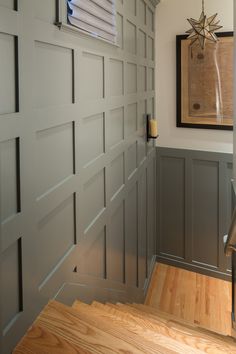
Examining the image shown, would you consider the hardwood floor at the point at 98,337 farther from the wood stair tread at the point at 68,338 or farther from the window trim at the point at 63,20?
the window trim at the point at 63,20

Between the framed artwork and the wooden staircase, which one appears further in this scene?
the framed artwork

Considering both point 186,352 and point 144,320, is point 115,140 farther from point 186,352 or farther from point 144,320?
point 186,352

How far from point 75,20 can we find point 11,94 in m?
0.64

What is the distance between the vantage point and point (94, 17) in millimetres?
1892

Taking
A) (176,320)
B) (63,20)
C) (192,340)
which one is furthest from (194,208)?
(63,20)

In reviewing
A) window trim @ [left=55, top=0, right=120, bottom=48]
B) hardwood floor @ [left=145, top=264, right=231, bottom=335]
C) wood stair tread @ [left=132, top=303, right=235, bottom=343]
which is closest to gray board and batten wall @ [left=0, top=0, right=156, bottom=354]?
window trim @ [left=55, top=0, right=120, bottom=48]

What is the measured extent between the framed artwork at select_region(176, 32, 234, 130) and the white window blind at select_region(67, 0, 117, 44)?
150cm

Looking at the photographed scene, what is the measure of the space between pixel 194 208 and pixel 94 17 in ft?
8.13

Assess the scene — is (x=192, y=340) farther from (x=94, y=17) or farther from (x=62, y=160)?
(x=94, y=17)

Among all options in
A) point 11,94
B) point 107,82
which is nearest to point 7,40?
point 11,94

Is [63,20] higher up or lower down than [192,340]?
higher up

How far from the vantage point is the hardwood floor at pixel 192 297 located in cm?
318

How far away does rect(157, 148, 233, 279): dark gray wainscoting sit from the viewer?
3637 mm

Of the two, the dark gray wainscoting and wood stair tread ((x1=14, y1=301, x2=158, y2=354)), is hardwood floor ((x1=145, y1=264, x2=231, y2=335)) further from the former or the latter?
wood stair tread ((x1=14, y1=301, x2=158, y2=354))
